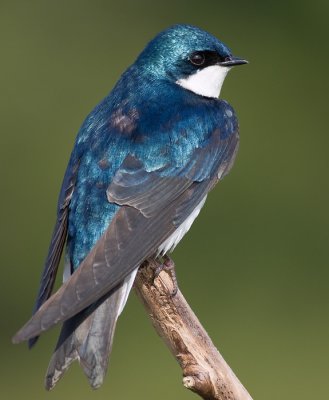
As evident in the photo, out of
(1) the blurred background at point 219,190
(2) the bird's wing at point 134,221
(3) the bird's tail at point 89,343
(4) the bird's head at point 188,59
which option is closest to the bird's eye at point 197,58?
(4) the bird's head at point 188,59

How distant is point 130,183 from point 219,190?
144 centimetres

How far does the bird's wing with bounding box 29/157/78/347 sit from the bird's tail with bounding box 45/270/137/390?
0.14m

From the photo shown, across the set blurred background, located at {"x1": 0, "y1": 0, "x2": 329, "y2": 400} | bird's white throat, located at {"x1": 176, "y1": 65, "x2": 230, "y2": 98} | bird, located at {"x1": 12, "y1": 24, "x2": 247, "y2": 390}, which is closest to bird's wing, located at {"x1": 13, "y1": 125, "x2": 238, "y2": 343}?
bird, located at {"x1": 12, "y1": 24, "x2": 247, "y2": 390}

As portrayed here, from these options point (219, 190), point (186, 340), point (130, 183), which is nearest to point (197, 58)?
point (130, 183)

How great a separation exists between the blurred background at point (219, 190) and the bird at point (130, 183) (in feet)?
3.34

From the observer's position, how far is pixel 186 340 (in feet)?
9.14

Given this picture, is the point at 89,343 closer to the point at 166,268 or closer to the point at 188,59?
the point at 166,268

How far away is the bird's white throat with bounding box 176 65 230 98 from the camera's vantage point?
320cm

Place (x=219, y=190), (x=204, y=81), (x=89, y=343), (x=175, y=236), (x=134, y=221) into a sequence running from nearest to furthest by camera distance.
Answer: (x=89, y=343)
(x=134, y=221)
(x=175, y=236)
(x=204, y=81)
(x=219, y=190)

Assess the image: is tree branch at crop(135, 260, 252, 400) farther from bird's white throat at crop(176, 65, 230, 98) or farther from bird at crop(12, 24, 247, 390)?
bird's white throat at crop(176, 65, 230, 98)

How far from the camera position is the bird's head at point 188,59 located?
320 cm

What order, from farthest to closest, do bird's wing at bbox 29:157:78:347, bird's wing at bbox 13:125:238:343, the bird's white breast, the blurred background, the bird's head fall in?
1. the blurred background
2. the bird's head
3. the bird's white breast
4. bird's wing at bbox 29:157:78:347
5. bird's wing at bbox 13:125:238:343

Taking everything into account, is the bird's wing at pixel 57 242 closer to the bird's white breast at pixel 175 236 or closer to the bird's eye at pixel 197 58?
the bird's white breast at pixel 175 236

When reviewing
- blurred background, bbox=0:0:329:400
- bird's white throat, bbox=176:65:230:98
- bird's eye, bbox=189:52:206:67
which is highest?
bird's eye, bbox=189:52:206:67
